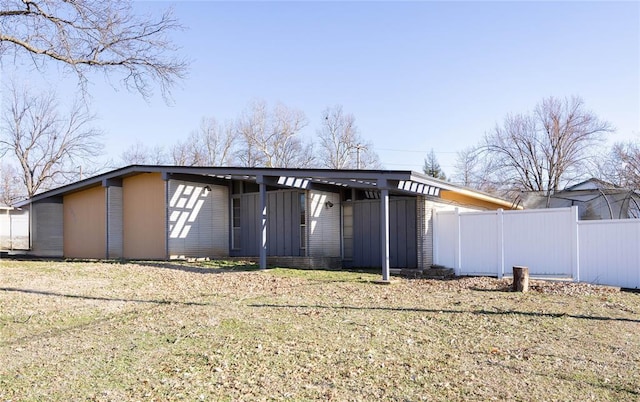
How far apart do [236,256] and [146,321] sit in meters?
10.6

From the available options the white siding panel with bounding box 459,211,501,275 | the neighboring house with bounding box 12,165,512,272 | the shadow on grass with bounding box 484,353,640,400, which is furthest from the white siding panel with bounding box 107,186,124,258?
the shadow on grass with bounding box 484,353,640,400

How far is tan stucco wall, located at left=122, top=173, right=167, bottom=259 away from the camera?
17172 millimetres

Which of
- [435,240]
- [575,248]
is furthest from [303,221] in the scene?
[575,248]

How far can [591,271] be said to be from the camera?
11219 millimetres

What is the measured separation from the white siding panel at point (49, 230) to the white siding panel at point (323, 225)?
464 inches

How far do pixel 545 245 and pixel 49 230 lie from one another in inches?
750

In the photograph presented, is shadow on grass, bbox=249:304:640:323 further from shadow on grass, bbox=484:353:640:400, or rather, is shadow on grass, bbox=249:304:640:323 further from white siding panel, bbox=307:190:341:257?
white siding panel, bbox=307:190:341:257

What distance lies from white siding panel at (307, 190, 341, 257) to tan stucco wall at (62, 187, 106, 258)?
27.0 feet

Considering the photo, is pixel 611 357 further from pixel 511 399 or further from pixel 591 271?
pixel 591 271

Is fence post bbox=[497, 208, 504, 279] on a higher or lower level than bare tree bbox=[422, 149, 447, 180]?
lower

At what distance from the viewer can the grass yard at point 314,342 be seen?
15.5 feet

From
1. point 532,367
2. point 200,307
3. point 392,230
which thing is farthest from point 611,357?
point 392,230

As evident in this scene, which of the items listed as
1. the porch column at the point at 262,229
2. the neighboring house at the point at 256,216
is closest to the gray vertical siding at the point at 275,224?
the neighboring house at the point at 256,216

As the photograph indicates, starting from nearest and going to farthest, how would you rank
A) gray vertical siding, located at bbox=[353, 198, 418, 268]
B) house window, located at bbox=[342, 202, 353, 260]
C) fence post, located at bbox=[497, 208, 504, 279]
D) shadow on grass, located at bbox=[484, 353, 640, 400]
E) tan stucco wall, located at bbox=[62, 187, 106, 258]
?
shadow on grass, located at bbox=[484, 353, 640, 400] → fence post, located at bbox=[497, 208, 504, 279] → gray vertical siding, located at bbox=[353, 198, 418, 268] → house window, located at bbox=[342, 202, 353, 260] → tan stucco wall, located at bbox=[62, 187, 106, 258]
